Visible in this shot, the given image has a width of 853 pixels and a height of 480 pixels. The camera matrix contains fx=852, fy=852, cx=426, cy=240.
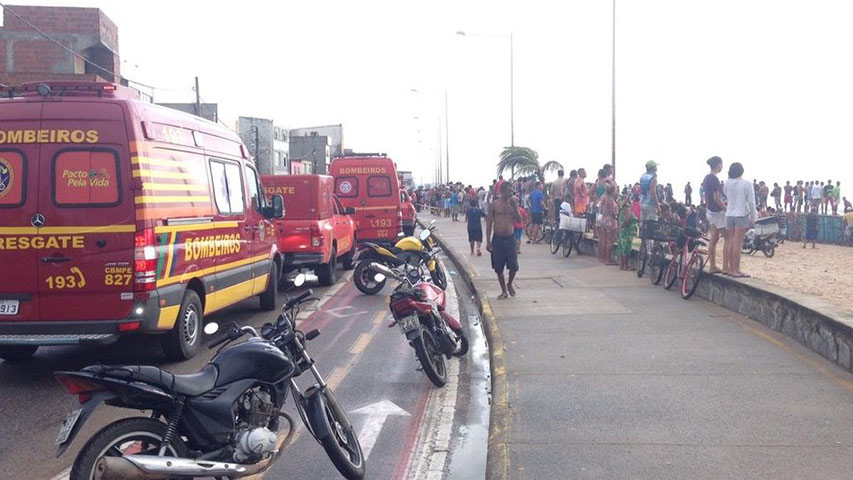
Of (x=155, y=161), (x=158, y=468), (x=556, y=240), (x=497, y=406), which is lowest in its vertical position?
(x=497, y=406)

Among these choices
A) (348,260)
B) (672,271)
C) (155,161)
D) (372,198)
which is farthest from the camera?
(372,198)

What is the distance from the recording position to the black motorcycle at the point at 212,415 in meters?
4.16

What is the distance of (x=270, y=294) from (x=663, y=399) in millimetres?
7017

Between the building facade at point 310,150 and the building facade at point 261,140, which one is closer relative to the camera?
the building facade at point 261,140

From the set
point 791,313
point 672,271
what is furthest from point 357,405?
point 672,271

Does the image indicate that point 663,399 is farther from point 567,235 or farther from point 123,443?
point 567,235

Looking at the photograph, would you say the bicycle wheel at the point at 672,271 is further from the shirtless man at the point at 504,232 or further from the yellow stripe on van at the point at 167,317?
the yellow stripe on van at the point at 167,317

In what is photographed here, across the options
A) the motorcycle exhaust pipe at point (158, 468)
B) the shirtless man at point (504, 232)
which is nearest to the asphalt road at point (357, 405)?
the motorcycle exhaust pipe at point (158, 468)

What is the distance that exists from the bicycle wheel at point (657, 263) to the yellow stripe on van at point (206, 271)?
6.35 metres

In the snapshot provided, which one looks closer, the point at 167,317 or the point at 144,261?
the point at 144,261

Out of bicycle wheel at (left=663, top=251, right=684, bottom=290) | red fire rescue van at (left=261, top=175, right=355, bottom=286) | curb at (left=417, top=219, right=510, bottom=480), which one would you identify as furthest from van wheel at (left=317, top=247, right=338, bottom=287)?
bicycle wheel at (left=663, top=251, right=684, bottom=290)

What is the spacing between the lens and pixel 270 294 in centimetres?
1245

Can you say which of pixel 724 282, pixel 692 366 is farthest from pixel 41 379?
pixel 724 282

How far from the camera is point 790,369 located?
7.76 metres
